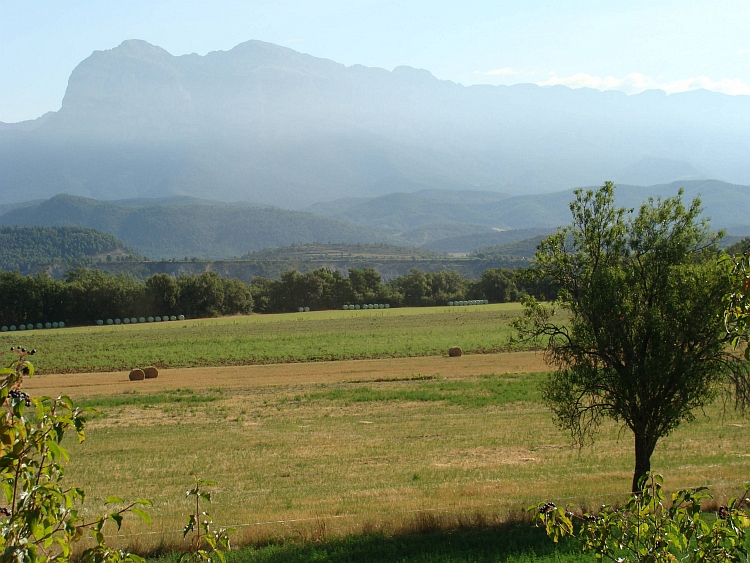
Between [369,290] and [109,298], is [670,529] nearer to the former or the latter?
[109,298]

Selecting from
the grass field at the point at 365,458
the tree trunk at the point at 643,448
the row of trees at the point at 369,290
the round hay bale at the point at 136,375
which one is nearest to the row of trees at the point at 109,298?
the row of trees at the point at 369,290

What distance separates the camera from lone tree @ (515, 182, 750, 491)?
13.3 m

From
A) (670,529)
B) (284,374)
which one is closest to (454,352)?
(284,374)

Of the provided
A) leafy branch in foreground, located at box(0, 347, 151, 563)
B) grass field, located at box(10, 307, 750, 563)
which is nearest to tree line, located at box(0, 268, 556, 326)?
grass field, located at box(10, 307, 750, 563)

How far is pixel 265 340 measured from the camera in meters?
64.8

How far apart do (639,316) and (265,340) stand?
53.5m

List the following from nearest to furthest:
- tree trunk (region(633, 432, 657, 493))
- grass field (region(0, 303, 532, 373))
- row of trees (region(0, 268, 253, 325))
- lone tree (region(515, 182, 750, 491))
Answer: lone tree (region(515, 182, 750, 491)), tree trunk (region(633, 432, 657, 493)), grass field (region(0, 303, 532, 373)), row of trees (region(0, 268, 253, 325))

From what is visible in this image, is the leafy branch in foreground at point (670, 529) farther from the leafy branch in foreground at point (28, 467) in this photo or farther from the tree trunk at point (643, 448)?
the tree trunk at point (643, 448)

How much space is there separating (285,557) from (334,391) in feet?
77.3

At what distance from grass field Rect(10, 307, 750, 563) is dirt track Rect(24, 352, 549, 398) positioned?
0.27 metres

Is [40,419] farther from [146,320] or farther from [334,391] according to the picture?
[146,320]

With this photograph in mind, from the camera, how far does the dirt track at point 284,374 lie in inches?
1559

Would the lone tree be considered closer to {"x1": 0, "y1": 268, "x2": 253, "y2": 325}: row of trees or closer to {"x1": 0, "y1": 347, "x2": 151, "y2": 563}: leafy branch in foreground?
{"x1": 0, "y1": 347, "x2": 151, "y2": 563}: leafy branch in foreground

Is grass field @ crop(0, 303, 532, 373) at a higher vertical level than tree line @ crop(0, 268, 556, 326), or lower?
lower
